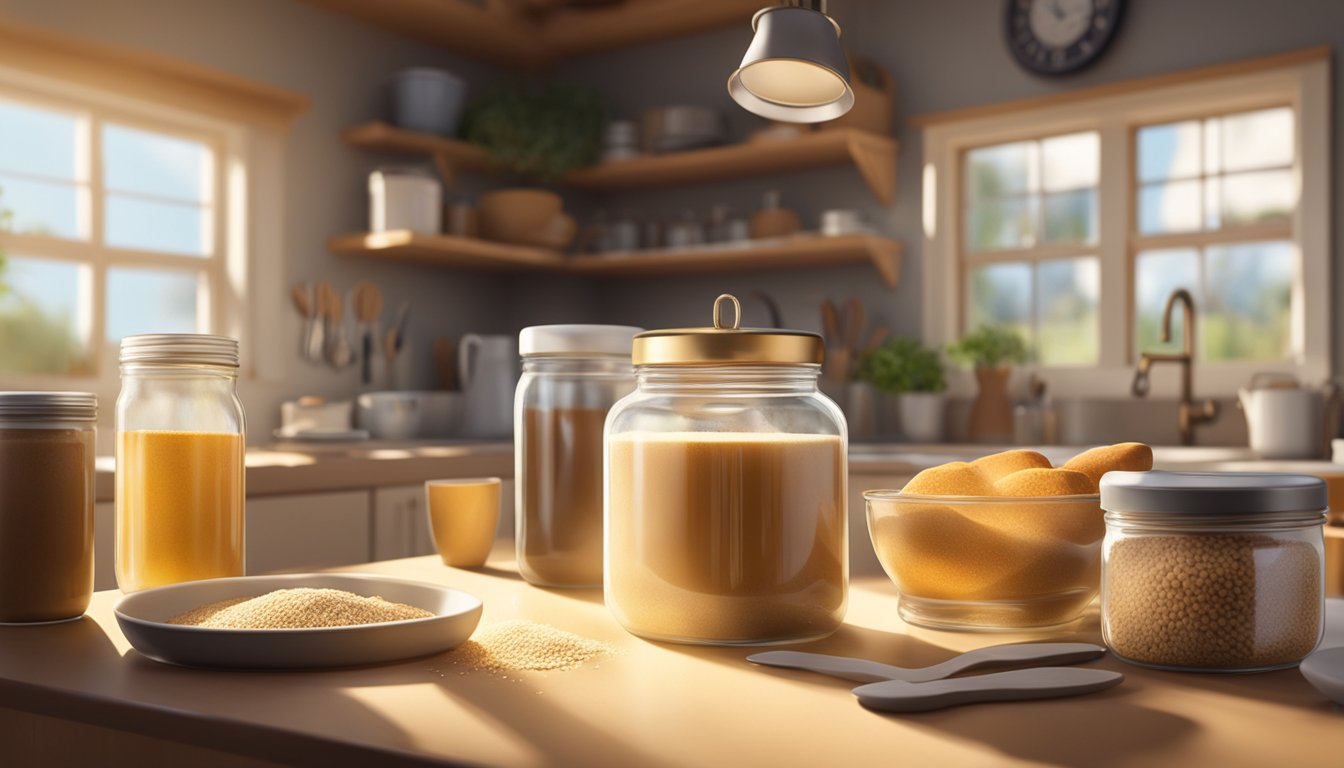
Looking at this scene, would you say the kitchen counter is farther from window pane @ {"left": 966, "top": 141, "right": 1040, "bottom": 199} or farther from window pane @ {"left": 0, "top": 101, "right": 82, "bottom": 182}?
window pane @ {"left": 966, "top": 141, "right": 1040, "bottom": 199}

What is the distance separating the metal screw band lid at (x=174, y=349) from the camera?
0.93 metres

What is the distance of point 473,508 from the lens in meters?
1.14

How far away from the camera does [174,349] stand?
3.05ft

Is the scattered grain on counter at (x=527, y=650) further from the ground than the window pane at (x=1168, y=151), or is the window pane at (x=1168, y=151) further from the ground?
the window pane at (x=1168, y=151)

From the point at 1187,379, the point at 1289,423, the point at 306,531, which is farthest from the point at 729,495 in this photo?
the point at 1187,379

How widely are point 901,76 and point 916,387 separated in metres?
1.08

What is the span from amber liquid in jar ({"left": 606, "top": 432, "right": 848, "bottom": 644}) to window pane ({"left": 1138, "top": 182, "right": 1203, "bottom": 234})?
321cm

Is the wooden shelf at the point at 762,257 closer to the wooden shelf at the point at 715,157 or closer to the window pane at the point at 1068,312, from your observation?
the wooden shelf at the point at 715,157

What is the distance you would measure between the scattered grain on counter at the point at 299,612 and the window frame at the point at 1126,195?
3182mm

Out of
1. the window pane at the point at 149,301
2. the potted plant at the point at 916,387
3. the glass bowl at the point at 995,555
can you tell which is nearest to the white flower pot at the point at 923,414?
the potted plant at the point at 916,387

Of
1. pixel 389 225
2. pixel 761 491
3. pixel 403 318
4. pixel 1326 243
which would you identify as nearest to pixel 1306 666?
pixel 761 491

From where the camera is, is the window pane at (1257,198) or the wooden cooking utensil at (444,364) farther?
the wooden cooking utensil at (444,364)

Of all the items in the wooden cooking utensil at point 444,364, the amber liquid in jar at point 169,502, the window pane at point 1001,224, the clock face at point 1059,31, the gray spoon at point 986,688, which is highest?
the clock face at point 1059,31

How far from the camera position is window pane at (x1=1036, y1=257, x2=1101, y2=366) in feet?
12.4
